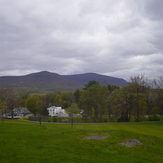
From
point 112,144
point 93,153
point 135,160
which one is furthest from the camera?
point 112,144

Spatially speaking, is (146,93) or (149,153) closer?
(149,153)

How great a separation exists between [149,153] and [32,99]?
65.8 metres

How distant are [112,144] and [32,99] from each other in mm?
63826

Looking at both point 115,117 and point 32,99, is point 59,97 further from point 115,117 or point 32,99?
point 115,117

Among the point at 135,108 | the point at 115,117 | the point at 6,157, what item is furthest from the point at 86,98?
the point at 6,157

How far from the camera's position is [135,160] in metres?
8.73

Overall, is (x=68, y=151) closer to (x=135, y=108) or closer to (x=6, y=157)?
(x=6, y=157)

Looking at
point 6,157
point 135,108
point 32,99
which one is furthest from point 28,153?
point 32,99

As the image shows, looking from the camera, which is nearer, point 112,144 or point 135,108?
point 112,144

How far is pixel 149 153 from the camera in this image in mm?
10219

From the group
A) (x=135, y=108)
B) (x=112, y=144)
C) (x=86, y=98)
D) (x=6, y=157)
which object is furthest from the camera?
(x=86, y=98)

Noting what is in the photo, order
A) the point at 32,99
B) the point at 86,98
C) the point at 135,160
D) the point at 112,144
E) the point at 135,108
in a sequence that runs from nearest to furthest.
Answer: the point at 135,160 → the point at 112,144 → the point at 135,108 → the point at 86,98 → the point at 32,99

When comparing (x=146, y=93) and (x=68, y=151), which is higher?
(x=146, y=93)

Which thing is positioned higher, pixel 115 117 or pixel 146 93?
pixel 146 93
